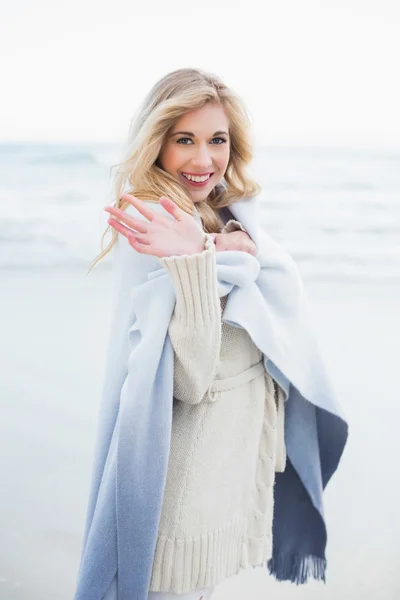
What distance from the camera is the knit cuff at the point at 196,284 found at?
4.46 feet

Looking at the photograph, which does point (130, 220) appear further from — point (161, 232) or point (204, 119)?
point (204, 119)

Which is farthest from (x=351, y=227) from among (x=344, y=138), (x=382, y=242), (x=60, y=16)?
(x=60, y=16)

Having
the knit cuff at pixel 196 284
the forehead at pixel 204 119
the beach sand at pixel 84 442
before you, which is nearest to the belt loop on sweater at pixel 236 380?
the knit cuff at pixel 196 284

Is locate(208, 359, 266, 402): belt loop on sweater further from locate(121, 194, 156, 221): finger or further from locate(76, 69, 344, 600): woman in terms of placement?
locate(121, 194, 156, 221): finger

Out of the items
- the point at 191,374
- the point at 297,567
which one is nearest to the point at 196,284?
the point at 191,374

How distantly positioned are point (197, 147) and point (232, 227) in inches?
7.4

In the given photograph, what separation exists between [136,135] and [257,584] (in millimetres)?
1542

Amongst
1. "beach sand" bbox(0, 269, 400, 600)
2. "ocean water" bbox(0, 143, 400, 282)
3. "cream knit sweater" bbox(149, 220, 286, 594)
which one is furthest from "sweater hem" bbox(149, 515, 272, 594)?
"ocean water" bbox(0, 143, 400, 282)

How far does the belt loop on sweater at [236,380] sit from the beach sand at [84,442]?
46.5 inches

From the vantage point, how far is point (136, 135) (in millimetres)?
1645

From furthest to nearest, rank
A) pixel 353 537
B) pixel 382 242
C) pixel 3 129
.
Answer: pixel 3 129 < pixel 382 242 < pixel 353 537

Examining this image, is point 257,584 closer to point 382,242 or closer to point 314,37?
point 382,242

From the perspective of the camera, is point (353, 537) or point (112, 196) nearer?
point (112, 196)

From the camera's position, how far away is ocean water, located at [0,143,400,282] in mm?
5738
